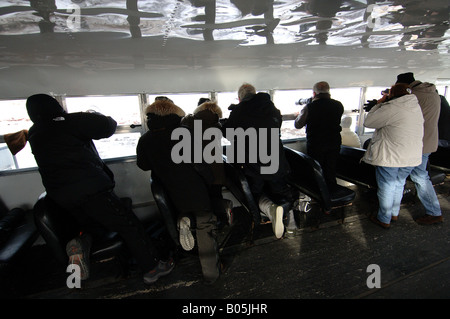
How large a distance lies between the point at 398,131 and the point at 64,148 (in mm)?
2818

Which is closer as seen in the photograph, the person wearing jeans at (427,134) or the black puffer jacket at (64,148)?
the black puffer jacket at (64,148)

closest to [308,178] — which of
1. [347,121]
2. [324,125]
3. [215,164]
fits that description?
[324,125]

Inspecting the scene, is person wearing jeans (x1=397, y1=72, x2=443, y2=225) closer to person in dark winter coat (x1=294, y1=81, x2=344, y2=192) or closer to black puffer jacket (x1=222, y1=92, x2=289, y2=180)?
person in dark winter coat (x1=294, y1=81, x2=344, y2=192)

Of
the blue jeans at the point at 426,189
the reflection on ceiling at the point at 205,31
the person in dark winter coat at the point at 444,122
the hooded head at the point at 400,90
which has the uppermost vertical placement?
the reflection on ceiling at the point at 205,31

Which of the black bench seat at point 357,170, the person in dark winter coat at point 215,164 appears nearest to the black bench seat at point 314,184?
the black bench seat at point 357,170

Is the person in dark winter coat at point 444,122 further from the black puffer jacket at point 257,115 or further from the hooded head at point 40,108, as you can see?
the hooded head at point 40,108

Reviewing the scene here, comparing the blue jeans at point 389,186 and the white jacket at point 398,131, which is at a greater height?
the white jacket at point 398,131

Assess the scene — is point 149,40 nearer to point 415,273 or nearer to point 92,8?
point 92,8

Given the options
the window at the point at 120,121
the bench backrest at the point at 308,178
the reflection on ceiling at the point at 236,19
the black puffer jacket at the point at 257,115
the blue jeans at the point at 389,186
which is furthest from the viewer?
the window at the point at 120,121

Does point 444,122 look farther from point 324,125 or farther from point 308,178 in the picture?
point 308,178

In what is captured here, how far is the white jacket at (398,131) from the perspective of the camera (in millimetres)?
1891

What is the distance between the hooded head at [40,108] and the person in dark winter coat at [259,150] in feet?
4.24

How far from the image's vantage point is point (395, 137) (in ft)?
6.47
